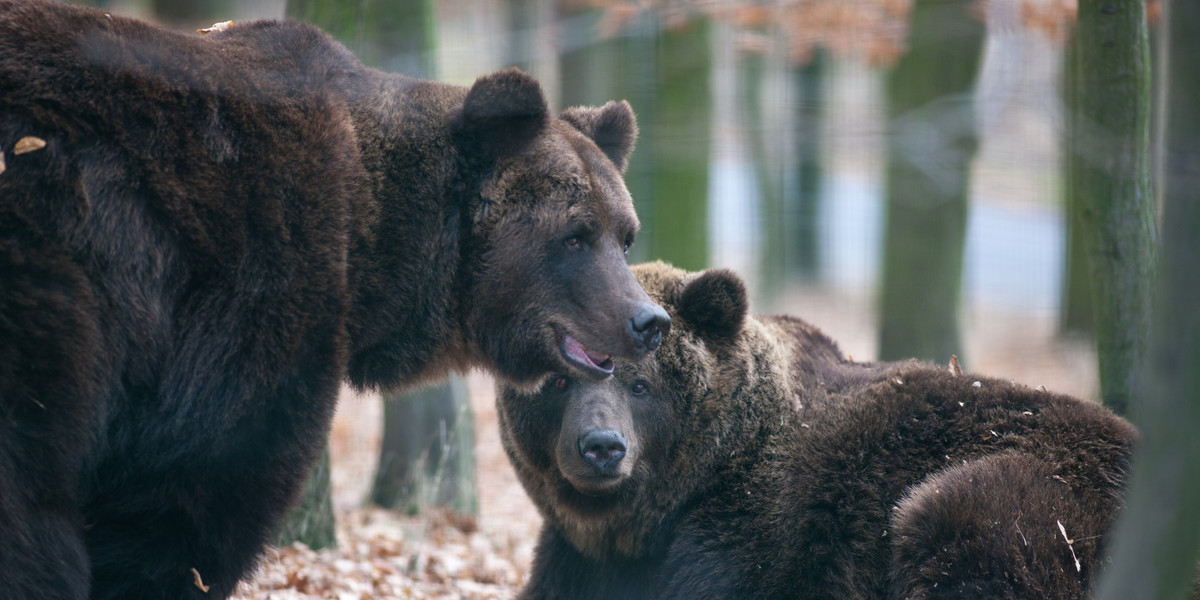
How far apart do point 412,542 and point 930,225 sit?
5.90 metres

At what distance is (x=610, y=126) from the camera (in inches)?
196

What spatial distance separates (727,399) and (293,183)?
8.81ft

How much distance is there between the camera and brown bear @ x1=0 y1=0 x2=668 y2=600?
3.24 meters

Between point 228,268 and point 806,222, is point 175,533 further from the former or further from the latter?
point 806,222

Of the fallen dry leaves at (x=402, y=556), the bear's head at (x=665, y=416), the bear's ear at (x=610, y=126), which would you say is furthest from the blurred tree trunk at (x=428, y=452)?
the bear's ear at (x=610, y=126)

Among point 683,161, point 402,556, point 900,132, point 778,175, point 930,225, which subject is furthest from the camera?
point 778,175

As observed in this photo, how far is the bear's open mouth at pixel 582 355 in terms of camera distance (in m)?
4.43

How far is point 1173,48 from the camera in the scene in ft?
8.20

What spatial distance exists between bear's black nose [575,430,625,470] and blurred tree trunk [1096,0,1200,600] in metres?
2.76

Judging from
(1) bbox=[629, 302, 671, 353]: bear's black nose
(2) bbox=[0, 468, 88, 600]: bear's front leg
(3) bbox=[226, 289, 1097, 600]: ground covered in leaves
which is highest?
(1) bbox=[629, 302, 671, 353]: bear's black nose

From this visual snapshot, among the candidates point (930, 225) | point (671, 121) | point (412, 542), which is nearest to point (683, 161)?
point (671, 121)

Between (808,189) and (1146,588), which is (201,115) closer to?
(1146,588)

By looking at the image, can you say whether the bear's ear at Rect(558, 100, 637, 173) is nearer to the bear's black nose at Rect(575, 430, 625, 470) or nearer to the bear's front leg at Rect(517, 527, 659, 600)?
the bear's black nose at Rect(575, 430, 625, 470)

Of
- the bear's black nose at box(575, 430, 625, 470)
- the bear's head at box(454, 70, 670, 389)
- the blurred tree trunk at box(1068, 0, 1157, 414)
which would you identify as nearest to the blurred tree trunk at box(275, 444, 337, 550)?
the bear's black nose at box(575, 430, 625, 470)
